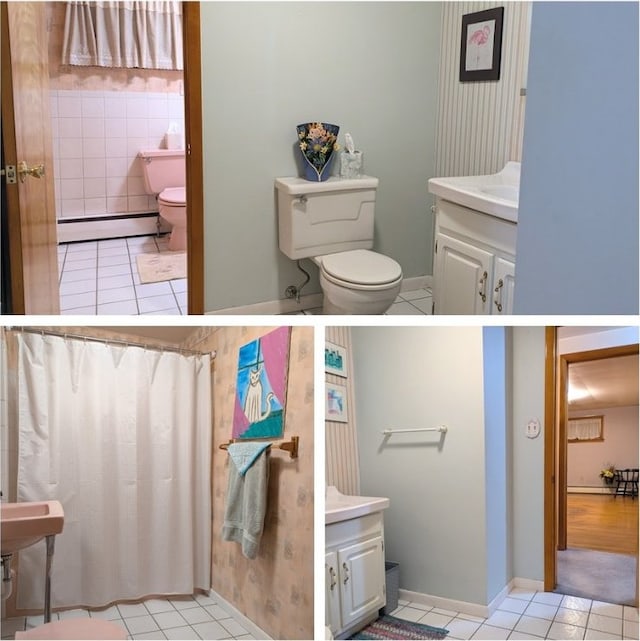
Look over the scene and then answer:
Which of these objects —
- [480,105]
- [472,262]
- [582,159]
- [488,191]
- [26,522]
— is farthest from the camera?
[480,105]

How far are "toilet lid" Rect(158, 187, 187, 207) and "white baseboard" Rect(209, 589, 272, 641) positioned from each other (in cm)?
321

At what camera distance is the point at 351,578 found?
1939 mm

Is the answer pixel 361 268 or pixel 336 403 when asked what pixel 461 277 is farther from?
pixel 336 403

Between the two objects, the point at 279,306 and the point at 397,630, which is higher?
the point at 279,306

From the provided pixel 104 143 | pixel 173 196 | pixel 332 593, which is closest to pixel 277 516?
pixel 332 593

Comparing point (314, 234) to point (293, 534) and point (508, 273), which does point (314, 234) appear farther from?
point (293, 534)

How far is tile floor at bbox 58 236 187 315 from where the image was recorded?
3.73 meters

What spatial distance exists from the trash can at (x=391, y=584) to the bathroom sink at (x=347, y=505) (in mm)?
191

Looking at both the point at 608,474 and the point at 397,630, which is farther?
the point at 608,474

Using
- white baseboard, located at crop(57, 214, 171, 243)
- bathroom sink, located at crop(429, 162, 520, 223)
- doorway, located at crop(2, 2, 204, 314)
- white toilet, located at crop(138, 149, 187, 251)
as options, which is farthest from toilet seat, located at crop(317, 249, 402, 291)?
white baseboard, located at crop(57, 214, 171, 243)

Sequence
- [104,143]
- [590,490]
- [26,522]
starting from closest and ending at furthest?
[26,522] < [590,490] < [104,143]

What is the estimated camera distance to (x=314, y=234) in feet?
11.0

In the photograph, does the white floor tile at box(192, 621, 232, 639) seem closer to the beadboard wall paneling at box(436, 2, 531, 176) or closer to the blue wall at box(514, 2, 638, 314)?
the blue wall at box(514, 2, 638, 314)

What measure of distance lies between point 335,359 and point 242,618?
0.94 metres
